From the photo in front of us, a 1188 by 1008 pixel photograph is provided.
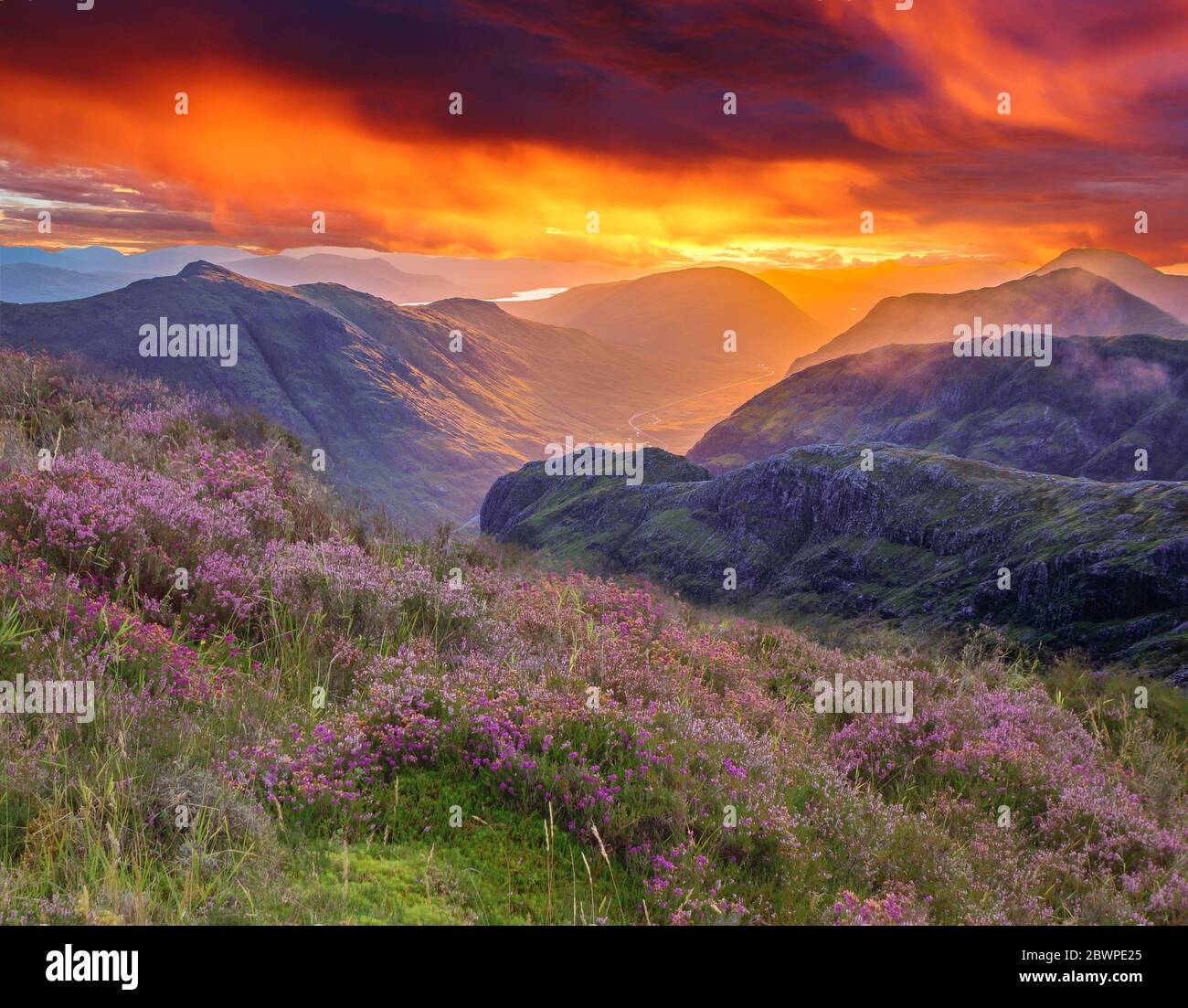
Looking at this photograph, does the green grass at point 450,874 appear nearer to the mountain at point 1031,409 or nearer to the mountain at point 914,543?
the mountain at point 914,543

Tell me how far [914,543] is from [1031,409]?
82157 millimetres

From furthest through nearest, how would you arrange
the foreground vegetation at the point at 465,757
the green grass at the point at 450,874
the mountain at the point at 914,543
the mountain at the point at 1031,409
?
the mountain at the point at 1031,409 → the mountain at the point at 914,543 → the foreground vegetation at the point at 465,757 → the green grass at the point at 450,874

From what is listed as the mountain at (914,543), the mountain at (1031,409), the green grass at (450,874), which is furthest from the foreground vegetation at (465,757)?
the mountain at (1031,409)

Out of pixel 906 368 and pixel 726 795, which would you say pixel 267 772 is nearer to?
pixel 726 795

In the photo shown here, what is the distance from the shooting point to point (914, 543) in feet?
117

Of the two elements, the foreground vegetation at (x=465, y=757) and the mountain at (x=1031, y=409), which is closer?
the foreground vegetation at (x=465, y=757)

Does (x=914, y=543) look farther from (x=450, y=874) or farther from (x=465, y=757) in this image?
(x=450, y=874)

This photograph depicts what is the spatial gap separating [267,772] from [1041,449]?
10840 cm

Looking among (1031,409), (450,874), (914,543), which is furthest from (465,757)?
(1031,409)

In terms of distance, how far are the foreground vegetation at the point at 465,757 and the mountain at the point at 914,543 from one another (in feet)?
37.9

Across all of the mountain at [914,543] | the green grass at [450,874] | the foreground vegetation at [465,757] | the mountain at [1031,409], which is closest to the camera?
the green grass at [450,874]

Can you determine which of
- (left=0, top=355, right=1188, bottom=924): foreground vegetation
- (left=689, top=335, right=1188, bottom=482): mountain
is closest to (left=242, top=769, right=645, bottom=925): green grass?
(left=0, top=355, right=1188, bottom=924): foreground vegetation

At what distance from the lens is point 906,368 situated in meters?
142

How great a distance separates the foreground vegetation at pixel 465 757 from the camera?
3.99 metres
